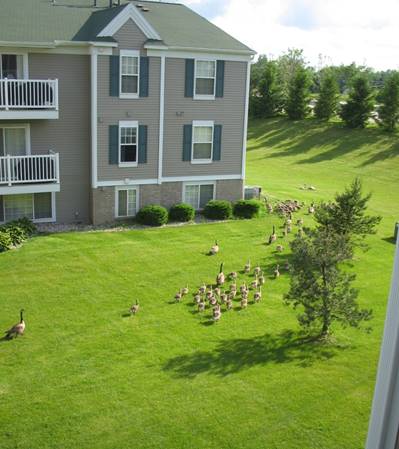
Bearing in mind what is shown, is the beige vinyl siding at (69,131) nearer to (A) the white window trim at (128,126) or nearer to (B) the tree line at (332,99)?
(A) the white window trim at (128,126)

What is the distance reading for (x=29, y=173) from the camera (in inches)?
944

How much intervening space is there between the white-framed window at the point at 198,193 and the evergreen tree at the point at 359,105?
2855cm

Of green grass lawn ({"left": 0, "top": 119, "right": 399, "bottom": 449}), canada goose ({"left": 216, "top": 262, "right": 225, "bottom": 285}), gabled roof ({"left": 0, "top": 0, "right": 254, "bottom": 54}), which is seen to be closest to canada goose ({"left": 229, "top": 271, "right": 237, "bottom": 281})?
canada goose ({"left": 216, "top": 262, "right": 225, "bottom": 285})

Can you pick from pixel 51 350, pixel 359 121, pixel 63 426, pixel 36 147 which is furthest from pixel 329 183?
pixel 63 426

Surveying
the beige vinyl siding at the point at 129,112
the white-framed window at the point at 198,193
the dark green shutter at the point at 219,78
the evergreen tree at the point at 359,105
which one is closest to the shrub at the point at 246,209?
the white-framed window at the point at 198,193

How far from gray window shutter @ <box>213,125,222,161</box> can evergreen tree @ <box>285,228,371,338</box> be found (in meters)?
13.4

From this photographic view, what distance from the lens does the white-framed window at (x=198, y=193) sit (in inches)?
1113

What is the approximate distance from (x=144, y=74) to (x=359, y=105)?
3253 centimetres

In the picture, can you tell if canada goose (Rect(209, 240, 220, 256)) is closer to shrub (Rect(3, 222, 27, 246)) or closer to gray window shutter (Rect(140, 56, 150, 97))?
shrub (Rect(3, 222, 27, 246))

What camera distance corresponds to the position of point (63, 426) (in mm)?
11672

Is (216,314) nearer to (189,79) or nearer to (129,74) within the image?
(129,74)

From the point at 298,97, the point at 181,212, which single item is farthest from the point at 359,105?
the point at 181,212

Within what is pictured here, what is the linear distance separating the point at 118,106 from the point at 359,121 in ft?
112

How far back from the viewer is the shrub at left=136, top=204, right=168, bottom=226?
26203mm
